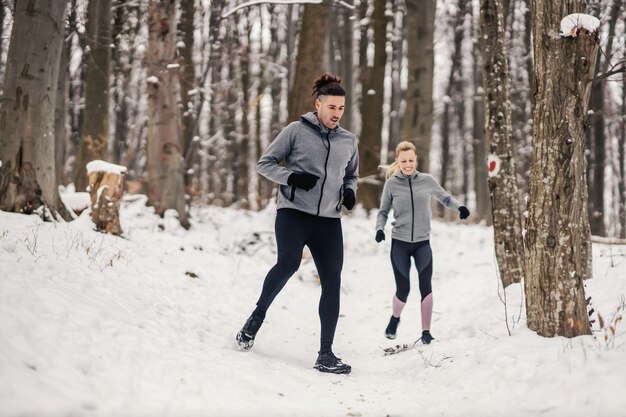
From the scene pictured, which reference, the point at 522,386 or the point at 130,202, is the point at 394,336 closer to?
the point at 522,386

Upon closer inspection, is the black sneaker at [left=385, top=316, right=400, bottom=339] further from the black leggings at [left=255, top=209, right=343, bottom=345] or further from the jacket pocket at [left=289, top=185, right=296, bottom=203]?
the jacket pocket at [left=289, top=185, right=296, bottom=203]

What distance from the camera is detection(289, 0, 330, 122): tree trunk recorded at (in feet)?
31.9

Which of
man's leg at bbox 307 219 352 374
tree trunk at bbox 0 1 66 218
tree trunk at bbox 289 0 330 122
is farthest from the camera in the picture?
tree trunk at bbox 289 0 330 122

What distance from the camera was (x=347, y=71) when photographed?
709 inches

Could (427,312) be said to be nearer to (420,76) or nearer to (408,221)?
(408,221)

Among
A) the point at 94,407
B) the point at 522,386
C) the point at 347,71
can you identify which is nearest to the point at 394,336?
the point at 522,386

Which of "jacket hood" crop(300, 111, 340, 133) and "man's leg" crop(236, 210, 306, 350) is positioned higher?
"jacket hood" crop(300, 111, 340, 133)

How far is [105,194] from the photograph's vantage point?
6.74 meters

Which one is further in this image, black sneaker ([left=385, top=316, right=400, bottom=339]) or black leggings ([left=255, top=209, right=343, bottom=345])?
black sneaker ([left=385, top=316, right=400, bottom=339])

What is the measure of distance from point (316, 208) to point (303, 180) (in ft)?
1.06

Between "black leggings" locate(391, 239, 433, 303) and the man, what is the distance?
1.38 m

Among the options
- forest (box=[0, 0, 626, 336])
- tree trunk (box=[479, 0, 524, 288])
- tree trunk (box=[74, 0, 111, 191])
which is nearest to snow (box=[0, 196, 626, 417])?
tree trunk (box=[479, 0, 524, 288])

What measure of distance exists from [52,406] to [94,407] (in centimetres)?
23

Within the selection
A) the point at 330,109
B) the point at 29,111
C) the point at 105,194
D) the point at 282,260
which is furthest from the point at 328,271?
the point at 29,111
